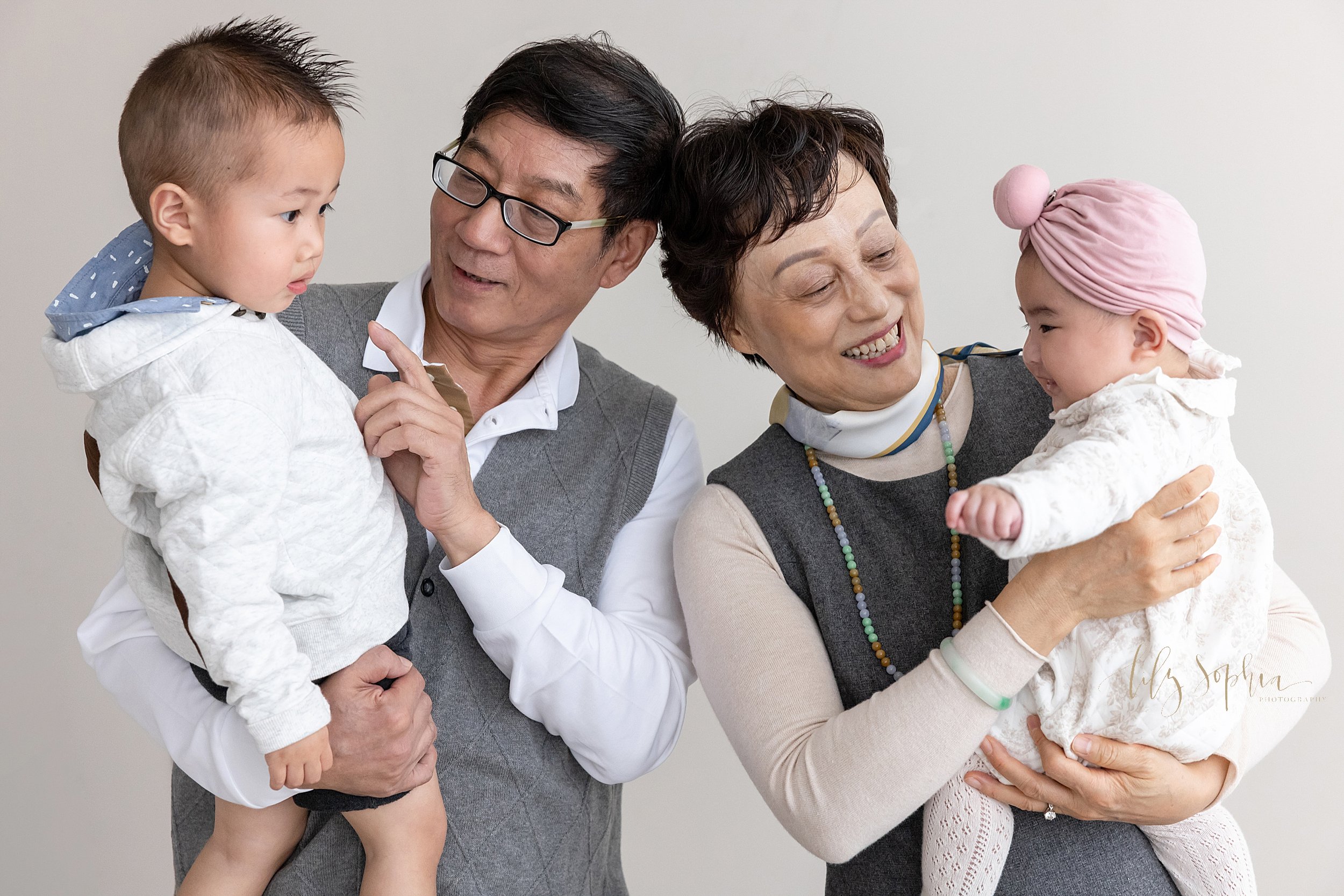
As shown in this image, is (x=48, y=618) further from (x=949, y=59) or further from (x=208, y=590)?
(x=949, y=59)

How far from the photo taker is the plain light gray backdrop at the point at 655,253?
8.96 ft

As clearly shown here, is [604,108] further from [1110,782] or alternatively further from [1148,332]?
[1110,782]

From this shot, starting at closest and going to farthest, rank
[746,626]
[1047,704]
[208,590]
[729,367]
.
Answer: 1. [208,590]
2. [1047,704]
3. [746,626]
4. [729,367]

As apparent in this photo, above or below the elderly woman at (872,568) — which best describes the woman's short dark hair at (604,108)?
above

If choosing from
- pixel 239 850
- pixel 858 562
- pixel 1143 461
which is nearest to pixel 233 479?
pixel 239 850

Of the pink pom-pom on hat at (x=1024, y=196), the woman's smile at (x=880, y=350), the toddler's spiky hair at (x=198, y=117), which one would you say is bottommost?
the woman's smile at (x=880, y=350)

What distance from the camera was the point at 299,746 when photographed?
131cm

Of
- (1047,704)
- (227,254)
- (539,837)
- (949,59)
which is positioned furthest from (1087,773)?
(949,59)

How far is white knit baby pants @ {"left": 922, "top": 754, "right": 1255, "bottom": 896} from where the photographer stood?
4.93 feet

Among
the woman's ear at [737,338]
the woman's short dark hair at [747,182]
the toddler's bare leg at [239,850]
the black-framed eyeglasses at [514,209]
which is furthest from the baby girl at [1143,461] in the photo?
the toddler's bare leg at [239,850]

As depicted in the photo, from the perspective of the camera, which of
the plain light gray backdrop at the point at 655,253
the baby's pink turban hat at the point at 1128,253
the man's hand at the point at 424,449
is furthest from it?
the plain light gray backdrop at the point at 655,253

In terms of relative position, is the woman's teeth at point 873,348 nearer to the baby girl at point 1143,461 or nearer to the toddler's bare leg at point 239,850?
the baby girl at point 1143,461

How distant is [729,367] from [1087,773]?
182 centimetres

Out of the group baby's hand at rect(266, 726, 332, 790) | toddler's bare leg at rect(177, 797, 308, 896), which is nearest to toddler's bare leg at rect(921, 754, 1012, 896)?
baby's hand at rect(266, 726, 332, 790)
